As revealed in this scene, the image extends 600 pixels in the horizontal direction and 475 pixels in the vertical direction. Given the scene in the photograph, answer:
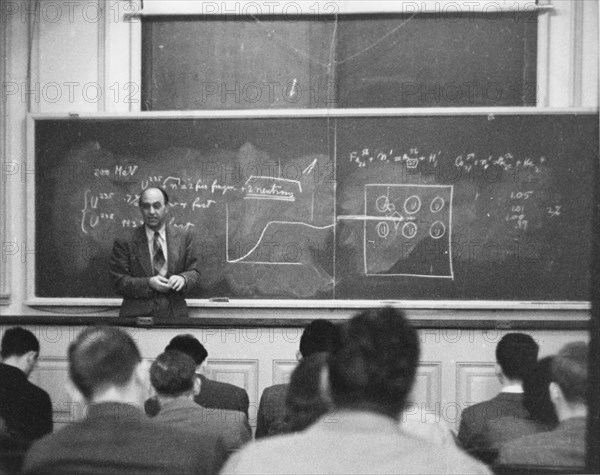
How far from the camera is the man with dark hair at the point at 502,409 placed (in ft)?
7.77

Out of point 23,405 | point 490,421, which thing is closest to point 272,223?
point 23,405

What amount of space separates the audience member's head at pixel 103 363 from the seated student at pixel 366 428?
0.56 m

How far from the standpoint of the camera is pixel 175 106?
18.2 feet

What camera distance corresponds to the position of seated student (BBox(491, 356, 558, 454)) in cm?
238

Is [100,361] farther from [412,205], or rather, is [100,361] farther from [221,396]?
[412,205]

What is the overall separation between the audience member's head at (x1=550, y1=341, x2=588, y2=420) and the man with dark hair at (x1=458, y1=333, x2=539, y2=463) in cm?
19

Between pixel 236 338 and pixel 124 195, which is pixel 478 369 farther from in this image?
pixel 124 195

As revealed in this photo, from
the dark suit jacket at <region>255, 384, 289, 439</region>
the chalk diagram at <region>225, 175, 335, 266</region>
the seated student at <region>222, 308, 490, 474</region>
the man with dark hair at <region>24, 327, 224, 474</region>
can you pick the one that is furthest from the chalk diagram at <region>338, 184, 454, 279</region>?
the seated student at <region>222, 308, 490, 474</region>

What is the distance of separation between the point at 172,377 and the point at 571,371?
113 centimetres

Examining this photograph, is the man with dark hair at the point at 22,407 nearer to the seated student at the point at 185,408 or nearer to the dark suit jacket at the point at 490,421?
the seated student at the point at 185,408

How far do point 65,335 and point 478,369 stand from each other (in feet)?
7.08

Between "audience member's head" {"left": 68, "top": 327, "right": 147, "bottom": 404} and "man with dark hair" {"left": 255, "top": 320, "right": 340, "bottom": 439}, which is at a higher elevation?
"audience member's head" {"left": 68, "top": 327, "right": 147, "bottom": 404}

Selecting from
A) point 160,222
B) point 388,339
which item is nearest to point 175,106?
point 160,222

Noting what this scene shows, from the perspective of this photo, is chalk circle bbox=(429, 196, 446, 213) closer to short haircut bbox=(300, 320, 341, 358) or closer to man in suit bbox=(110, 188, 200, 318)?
man in suit bbox=(110, 188, 200, 318)
